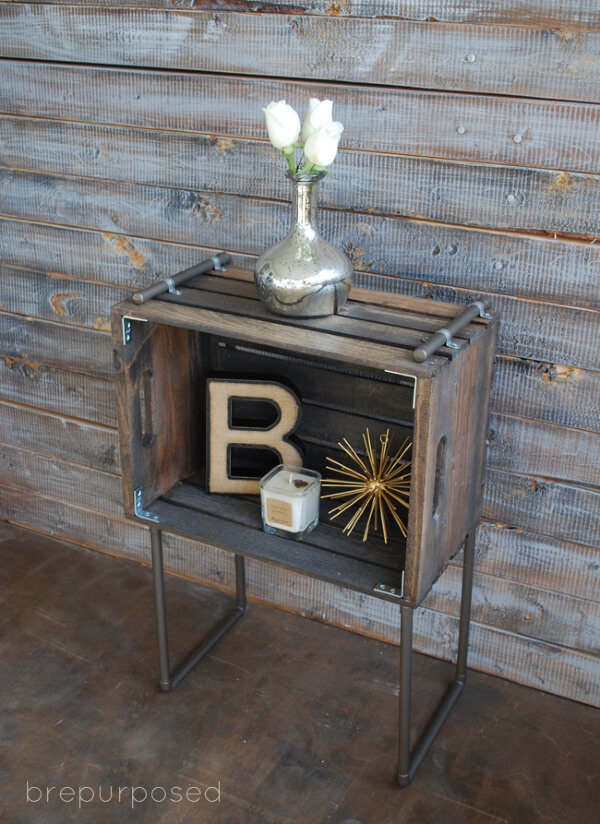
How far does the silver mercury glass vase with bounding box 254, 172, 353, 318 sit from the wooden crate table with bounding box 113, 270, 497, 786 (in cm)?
4

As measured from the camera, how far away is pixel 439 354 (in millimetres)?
1537

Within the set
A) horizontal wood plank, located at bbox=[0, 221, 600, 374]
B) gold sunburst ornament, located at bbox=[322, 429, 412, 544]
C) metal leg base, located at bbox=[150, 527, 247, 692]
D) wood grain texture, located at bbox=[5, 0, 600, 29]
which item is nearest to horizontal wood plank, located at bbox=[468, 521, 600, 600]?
gold sunburst ornament, located at bbox=[322, 429, 412, 544]

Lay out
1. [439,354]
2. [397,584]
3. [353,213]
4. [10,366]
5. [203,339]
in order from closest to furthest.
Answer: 1. [439,354]
2. [397,584]
3. [353,213]
4. [203,339]
5. [10,366]

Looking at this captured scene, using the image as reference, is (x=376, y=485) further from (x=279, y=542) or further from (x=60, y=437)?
(x=60, y=437)

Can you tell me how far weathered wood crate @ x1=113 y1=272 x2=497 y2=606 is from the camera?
1.57 metres

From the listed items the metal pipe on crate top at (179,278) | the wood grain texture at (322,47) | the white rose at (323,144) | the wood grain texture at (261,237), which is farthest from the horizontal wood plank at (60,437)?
the white rose at (323,144)

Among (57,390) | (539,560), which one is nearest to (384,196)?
(539,560)

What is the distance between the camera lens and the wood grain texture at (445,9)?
5.19 feet

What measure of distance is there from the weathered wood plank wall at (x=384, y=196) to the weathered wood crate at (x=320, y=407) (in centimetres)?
15

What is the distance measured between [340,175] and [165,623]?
1116mm

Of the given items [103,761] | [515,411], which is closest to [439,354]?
[515,411]

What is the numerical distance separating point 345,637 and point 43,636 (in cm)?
80

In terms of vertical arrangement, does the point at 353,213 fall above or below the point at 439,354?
above

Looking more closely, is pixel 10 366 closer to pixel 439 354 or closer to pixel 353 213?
pixel 353 213
